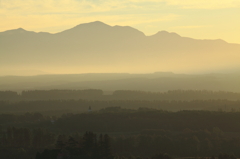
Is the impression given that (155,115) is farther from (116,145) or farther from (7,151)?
(7,151)

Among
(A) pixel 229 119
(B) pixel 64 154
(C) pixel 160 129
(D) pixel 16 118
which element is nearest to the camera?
(B) pixel 64 154

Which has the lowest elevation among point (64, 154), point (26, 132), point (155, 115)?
point (64, 154)

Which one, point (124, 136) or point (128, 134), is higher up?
point (128, 134)

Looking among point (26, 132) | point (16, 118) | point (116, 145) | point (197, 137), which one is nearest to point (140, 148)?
point (116, 145)

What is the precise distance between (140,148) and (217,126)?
3167cm

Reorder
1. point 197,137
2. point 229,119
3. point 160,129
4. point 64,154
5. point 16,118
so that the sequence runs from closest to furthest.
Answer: point 64,154, point 197,137, point 160,129, point 229,119, point 16,118

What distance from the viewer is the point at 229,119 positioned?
120m

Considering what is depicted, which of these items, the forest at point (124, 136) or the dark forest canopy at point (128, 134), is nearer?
the forest at point (124, 136)

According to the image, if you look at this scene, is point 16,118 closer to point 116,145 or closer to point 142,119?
point 142,119

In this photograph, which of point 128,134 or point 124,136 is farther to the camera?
point 128,134

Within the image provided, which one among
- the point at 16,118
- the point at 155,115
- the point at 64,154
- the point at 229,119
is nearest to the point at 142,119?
the point at 155,115

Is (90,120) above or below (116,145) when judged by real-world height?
above

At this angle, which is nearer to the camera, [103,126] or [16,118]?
[103,126]

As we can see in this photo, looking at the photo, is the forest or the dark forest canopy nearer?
the forest
